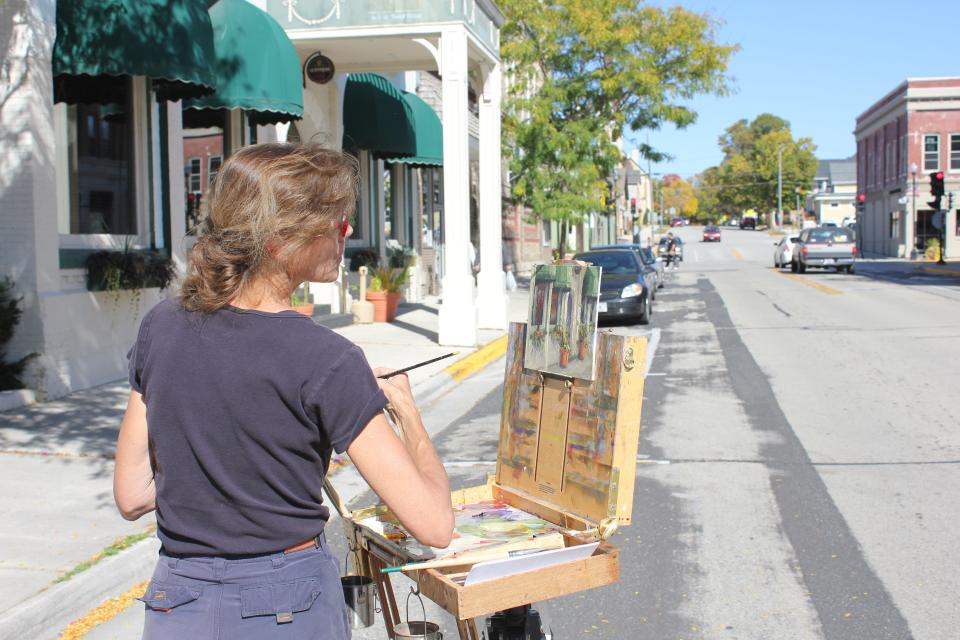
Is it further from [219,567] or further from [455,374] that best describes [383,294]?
[219,567]

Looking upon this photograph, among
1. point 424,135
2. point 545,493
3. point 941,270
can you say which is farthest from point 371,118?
point 941,270

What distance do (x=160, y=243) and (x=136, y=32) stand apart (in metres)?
3.26

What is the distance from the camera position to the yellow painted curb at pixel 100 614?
4.64 m

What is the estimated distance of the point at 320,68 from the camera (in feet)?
54.4

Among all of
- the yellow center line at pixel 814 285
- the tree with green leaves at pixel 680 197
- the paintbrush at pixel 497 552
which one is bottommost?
the yellow center line at pixel 814 285

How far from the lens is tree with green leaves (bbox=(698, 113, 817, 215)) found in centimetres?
11356

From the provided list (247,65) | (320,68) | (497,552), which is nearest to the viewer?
(497,552)

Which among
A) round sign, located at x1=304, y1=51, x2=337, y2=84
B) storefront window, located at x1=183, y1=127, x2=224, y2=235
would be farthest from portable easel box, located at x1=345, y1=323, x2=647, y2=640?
round sign, located at x1=304, y1=51, x2=337, y2=84

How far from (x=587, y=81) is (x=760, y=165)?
9517 cm

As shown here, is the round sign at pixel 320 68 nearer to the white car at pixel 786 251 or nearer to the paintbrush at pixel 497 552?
the paintbrush at pixel 497 552

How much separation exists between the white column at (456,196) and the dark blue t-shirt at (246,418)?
13.0m

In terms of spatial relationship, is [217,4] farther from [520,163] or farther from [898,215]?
[898,215]

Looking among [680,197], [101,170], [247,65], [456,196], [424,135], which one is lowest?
[456,196]

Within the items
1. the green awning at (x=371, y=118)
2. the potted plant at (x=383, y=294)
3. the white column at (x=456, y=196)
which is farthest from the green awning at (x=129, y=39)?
the green awning at (x=371, y=118)
